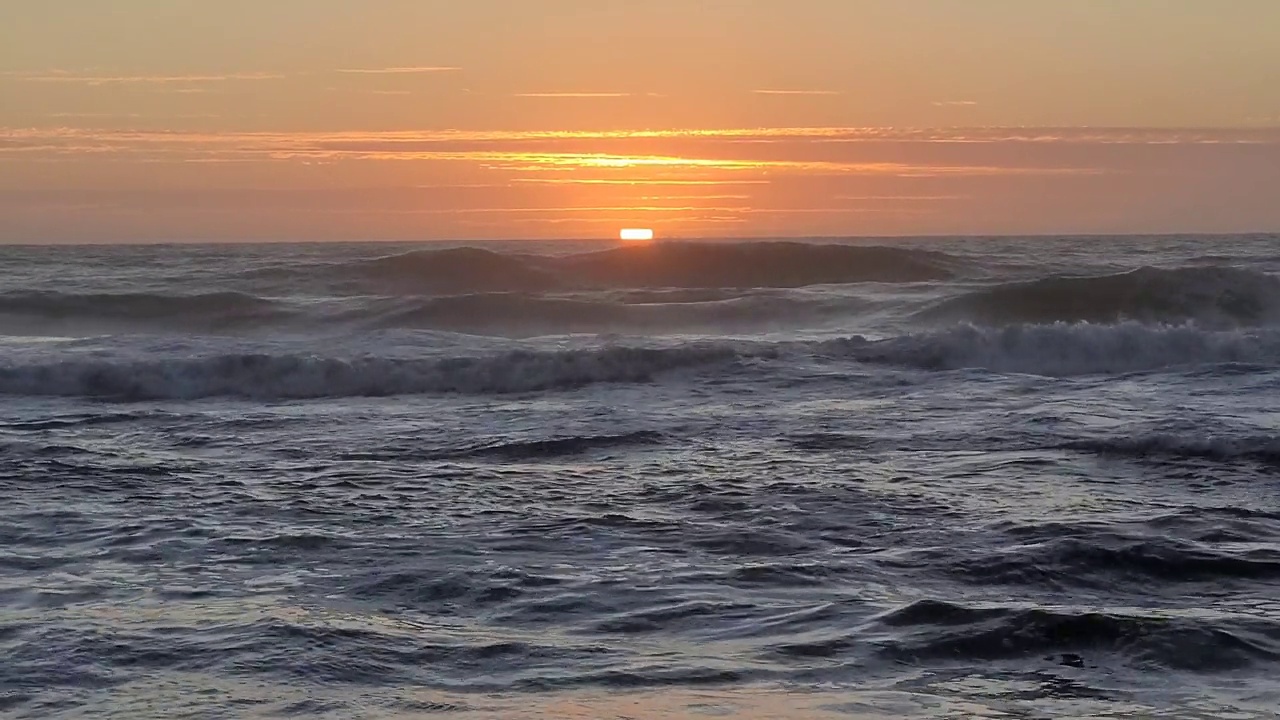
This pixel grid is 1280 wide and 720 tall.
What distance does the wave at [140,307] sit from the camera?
2386 cm

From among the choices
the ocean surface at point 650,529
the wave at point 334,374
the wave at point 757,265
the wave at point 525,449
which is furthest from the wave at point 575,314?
the wave at point 525,449

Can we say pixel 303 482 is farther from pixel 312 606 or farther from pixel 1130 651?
pixel 1130 651

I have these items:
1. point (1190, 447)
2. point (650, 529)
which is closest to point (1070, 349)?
point (1190, 447)

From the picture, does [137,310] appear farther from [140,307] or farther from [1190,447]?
[1190,447]

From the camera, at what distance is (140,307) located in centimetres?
2472

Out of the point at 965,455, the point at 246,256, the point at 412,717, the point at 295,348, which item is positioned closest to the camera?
the point at 412,717

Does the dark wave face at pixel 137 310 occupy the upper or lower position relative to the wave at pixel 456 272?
lower

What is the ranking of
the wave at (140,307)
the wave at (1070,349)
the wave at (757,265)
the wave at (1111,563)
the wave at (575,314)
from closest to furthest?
the wave at (1111,563) < the wave at (1070,349) < the wave at (575,314) < the wave at (140,307) < the wave at (757,265)

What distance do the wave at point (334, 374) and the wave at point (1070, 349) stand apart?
213cm

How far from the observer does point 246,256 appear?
3412 cm

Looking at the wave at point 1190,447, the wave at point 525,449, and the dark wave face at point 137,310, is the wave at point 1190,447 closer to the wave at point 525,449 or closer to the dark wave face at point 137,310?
the wave at point 525,449

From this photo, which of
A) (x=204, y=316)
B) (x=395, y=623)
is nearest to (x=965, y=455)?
(x=395, y=623)

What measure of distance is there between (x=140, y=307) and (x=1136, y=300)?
17.3m

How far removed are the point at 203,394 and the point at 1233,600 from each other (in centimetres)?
1054
